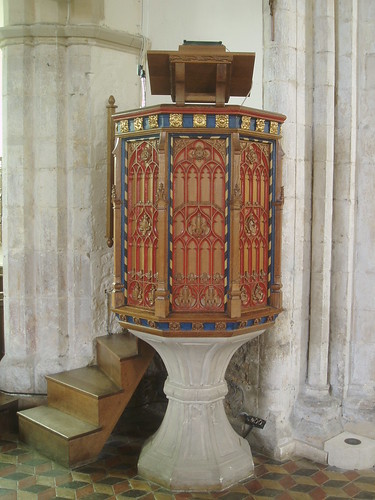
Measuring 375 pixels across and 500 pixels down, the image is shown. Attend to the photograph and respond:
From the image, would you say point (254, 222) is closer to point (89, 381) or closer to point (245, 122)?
point (245, 122)

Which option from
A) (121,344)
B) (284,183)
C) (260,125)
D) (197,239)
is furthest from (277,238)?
(121,344)

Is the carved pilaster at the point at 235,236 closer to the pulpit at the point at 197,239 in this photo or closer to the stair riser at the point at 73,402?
the pulpit at the point at 197,239

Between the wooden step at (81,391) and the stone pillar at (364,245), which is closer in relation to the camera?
the wooden step at (81,391)

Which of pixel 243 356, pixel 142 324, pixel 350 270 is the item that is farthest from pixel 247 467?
pixel 350 270

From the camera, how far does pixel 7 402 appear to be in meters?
4.33

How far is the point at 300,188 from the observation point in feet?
13.3

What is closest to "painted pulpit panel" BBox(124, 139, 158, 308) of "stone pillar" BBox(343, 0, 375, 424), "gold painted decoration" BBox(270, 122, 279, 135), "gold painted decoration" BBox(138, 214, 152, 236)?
"gold painted decoration" BBox(138, 214, 152, 236)

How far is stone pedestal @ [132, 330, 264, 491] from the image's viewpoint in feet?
11.7

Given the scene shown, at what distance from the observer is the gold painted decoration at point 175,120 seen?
332 cm

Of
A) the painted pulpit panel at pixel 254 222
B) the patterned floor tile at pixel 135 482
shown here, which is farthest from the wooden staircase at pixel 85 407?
the painted pulpit panel at pixel 254 222

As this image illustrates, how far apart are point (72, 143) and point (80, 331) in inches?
53.8

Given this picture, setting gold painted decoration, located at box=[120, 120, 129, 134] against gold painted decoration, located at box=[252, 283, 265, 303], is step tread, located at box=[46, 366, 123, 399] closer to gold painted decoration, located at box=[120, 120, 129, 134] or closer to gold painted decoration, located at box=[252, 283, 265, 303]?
gold painted decoration, located at box=[252, 283, 265, 303]

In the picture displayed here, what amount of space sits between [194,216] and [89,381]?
59.6 inches

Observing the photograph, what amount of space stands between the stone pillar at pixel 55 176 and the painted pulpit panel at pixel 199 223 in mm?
1237
